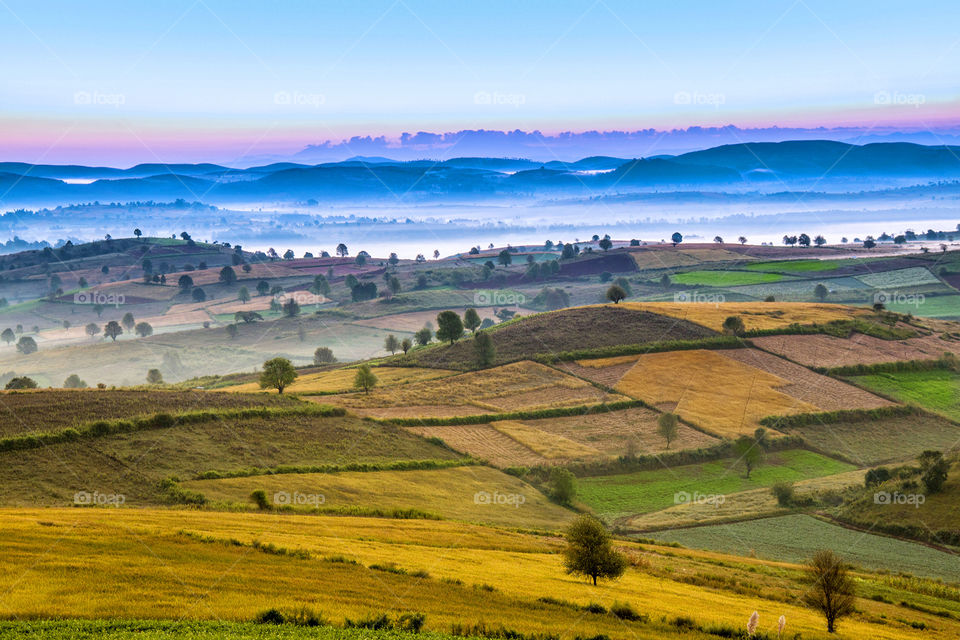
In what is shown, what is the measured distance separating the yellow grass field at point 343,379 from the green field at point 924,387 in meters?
56.7

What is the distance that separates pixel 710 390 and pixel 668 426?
17965mm

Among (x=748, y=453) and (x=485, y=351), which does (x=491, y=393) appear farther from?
(x=748, y=453)

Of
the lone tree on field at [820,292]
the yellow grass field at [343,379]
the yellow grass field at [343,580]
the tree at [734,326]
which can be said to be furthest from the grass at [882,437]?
the lone tree on field at [820,292]

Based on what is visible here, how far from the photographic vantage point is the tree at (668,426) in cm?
7719

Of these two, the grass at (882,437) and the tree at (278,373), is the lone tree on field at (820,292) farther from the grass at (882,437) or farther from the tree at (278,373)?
the tree at (278,373)

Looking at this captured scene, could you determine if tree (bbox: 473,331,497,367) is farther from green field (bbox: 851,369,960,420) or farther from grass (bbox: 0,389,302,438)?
green field (bbox: 851,369,960,420)

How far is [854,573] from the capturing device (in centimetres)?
4775

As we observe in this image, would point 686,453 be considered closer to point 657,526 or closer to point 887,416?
point 657,526

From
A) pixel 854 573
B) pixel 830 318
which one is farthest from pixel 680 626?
pixel 830 318

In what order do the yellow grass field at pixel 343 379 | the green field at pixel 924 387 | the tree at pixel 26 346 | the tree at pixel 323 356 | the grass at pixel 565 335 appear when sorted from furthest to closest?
the tree at pixel 26 346
the tree at pixel 323 356
the grass at pixel 565 335
the yellow grass field at pixel 343 379
the green field at pixel 924 387

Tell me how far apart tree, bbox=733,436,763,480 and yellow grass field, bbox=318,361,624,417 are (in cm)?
1732

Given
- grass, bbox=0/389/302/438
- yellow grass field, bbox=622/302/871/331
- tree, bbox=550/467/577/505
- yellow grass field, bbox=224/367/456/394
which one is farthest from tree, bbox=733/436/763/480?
grass, bbox=0/389/302/438

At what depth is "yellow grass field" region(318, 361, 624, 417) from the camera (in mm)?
88938

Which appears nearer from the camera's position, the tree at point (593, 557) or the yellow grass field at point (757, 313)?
the tree at point (593, 557)
